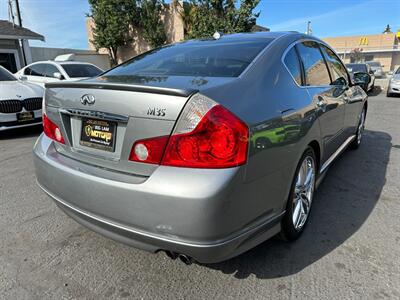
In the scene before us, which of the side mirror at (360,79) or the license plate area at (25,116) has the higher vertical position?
the side mirror at (360,79)

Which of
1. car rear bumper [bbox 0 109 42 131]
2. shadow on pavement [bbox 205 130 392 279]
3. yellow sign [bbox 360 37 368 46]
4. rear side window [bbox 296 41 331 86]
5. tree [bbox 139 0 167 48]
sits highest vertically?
tree [bbox 139 0 167 48]

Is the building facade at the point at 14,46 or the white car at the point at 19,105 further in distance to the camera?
the building facade at the point at 14,46

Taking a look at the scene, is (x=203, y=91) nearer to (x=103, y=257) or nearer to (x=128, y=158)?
(x=128, y=158)

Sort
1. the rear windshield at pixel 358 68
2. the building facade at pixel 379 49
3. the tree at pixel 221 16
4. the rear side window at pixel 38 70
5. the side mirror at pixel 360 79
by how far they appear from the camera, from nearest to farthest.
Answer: the side mirror at pixel 360 79, the rear side window at pixel 38 70, the rear windshield at pixel 358 68, the tree at pixel 221 16, the building facade at pixel 379 49

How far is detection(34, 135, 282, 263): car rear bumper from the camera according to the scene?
1.65 meters

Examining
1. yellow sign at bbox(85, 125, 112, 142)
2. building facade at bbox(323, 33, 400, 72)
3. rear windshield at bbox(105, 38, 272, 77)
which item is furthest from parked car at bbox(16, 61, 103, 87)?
building facade at bbox(323, 33, 400, 72)

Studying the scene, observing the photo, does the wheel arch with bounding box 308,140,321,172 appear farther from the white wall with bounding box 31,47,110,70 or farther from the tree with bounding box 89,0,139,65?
the tree with bounding box 89,0,139,65

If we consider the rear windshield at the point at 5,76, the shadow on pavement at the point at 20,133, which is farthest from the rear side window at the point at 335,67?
the rear windshield at the point at 5,76

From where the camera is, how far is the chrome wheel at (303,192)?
2561 mm

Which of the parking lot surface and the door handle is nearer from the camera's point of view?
the parking lot surface

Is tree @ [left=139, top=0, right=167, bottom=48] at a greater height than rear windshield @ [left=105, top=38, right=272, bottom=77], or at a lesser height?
greater

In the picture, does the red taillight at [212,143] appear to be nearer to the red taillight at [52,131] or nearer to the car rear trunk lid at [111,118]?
the car rear trunk lid at [111,118]

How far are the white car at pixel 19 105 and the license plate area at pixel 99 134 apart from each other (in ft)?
16.4

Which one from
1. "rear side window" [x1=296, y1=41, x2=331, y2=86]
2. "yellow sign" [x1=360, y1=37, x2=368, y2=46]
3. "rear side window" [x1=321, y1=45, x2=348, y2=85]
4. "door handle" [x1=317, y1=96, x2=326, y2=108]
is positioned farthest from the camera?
"yellow sign" [x1=360, y1=37, x2=368, y2=46]
